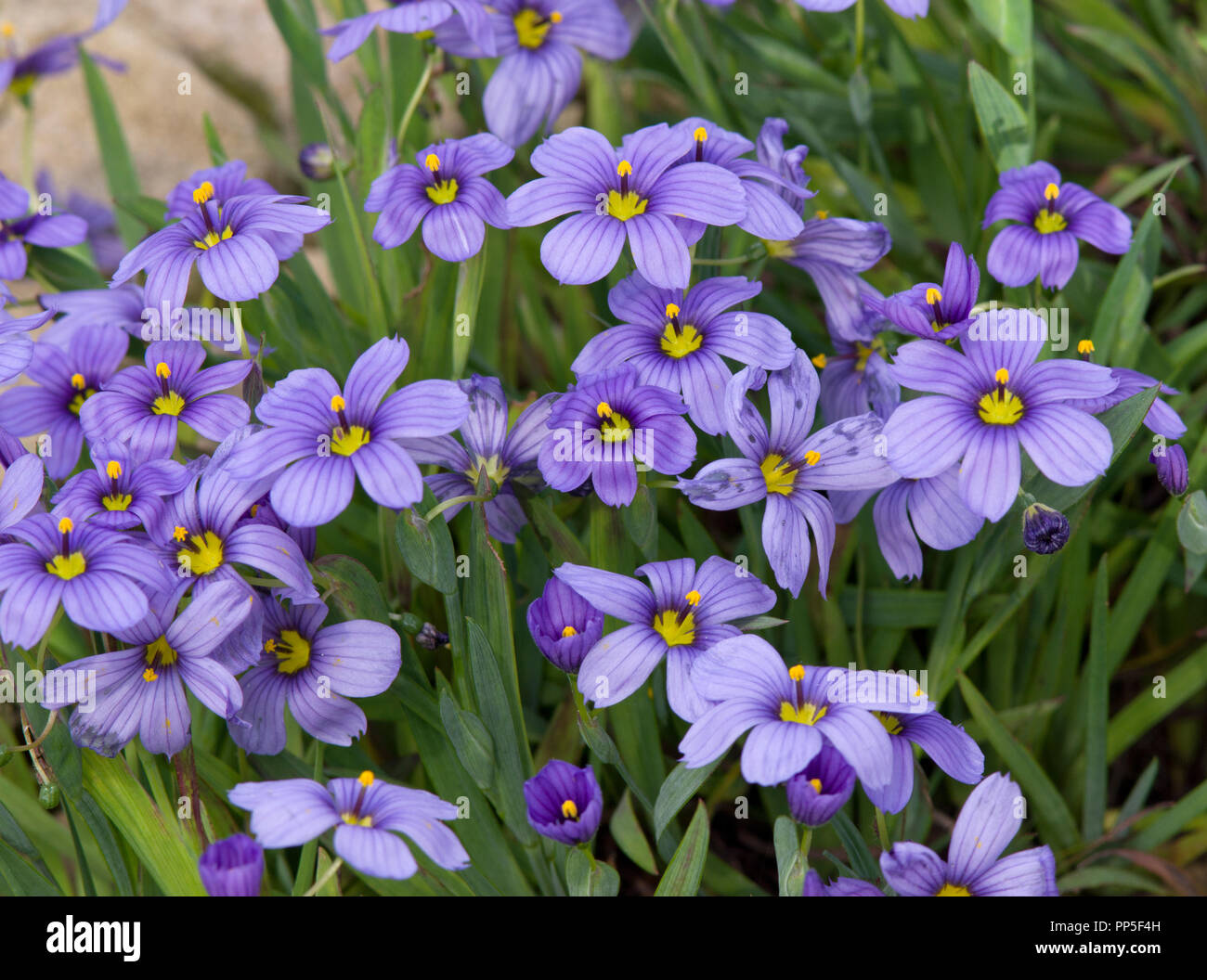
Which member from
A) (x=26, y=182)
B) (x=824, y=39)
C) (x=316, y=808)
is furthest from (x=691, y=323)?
(x=26, y=182)

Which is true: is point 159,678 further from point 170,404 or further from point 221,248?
point 221,248

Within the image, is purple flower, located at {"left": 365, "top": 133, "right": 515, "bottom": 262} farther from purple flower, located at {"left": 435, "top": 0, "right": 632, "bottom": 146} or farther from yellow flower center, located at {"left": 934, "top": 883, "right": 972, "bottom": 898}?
yellow flower center, located at {"left": 934, "top": 883, "right": 972, "bottom": 898}

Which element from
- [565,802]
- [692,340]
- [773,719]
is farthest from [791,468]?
[565,802]

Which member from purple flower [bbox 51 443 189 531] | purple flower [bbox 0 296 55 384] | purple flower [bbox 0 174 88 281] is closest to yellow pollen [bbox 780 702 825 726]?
purple flower [bbox 51 443 189 531]

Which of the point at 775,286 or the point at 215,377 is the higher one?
the point at 775,286

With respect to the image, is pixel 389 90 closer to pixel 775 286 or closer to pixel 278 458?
pixel 775 286
